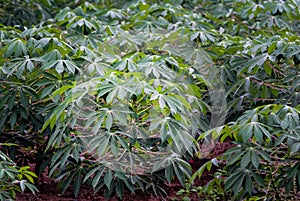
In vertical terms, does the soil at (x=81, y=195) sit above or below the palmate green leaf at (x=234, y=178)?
below

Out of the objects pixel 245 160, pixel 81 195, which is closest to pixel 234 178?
pixel 245 160

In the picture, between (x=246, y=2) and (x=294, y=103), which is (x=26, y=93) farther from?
(x=246, y=2)

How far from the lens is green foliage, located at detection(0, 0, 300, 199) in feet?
7.97

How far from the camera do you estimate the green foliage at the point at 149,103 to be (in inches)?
95.7

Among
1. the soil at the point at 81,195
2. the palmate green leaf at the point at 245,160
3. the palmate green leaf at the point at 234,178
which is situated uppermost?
the palmate green leaf at the point at 245,160

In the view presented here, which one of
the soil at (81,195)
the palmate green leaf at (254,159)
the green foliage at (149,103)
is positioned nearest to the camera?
the palmate green leaf at (254,159)

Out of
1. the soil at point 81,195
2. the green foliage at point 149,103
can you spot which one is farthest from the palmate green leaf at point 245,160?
the soil at point 81,195

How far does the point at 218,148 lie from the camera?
412cm

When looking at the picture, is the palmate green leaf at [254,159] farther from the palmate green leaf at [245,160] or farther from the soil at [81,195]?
the soil at [81,195]

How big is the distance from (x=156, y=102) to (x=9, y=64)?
101cm

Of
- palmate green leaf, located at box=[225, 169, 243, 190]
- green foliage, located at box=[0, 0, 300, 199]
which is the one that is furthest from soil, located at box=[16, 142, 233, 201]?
palmate green leaf, located at box=[225, 169, 243, 190]

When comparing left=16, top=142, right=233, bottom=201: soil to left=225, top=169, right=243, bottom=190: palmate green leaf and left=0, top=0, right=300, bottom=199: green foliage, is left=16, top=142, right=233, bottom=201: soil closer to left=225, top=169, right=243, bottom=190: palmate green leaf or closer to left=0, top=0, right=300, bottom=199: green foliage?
left=0, top=0, right=300, bottom=199: green foliage

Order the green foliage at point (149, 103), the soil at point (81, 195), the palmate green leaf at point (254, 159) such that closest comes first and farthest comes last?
1. the palmate green leaf at point (254, 159)
2. the green foliage at point (149, 103)
3. the soil at point (81, 195)

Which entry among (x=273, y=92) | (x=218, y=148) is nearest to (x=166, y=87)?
(x=273, y=92)
